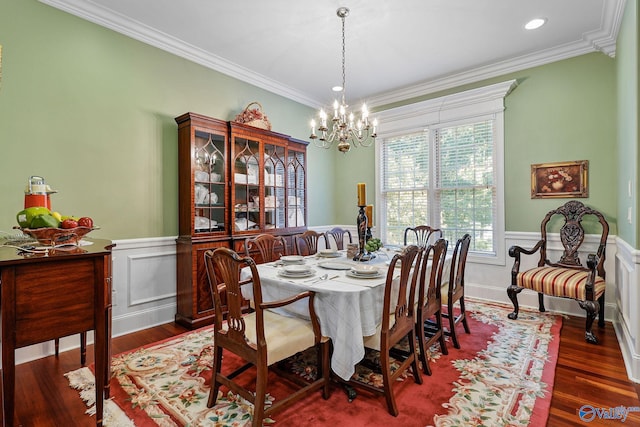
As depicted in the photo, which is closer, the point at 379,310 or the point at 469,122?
the point at 379,310

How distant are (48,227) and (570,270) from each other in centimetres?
449

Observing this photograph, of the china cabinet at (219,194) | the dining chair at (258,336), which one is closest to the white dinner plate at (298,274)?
the dining chair at (258,336)

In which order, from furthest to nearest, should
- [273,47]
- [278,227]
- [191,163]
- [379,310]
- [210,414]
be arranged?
[278,227], [273,47], [191,163], [379,310], [210,414]

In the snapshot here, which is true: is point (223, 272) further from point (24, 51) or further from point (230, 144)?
point (24, 51)

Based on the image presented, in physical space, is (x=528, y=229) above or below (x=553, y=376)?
above

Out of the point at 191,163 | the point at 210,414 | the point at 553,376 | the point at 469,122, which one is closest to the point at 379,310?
the point at 210,414

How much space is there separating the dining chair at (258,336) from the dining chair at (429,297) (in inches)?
30.1

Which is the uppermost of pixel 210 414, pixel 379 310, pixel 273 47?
pixel 273 47

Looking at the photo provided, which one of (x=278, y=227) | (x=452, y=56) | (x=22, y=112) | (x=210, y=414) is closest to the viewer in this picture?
(x=210, y=414)

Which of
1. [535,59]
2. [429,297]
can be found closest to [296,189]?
[429,297]

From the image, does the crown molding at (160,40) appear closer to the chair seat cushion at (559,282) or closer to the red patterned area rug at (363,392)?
the red patterned area rug at (363,392)

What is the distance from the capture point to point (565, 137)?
3619 millimetres

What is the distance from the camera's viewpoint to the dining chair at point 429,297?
2.27 meters

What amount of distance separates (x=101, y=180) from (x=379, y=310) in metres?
2.75
